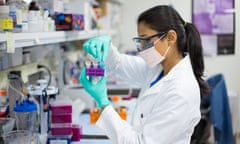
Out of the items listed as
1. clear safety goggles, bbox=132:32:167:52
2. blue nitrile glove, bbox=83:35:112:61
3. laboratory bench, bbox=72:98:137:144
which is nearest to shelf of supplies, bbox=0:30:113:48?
blue nitrile glove, bbox=83:35:112:61

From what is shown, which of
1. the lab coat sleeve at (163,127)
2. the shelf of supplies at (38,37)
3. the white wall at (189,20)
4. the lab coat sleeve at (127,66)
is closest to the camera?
the shelf of supplies at (38,37)

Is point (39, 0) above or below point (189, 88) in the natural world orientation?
above

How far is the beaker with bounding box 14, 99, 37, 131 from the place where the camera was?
129 cm

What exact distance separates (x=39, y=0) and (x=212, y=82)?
197cm

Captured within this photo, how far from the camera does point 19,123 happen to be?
1.35 m

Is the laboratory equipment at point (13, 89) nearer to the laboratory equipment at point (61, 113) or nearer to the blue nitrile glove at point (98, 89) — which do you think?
the laboratory equipment at point (61, 113)

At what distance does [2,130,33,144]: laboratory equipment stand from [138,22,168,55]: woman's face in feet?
2.21

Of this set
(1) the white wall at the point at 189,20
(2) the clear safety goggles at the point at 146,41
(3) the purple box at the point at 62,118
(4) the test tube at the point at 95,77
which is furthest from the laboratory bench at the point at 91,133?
(1) the white wall at the point at 189,20

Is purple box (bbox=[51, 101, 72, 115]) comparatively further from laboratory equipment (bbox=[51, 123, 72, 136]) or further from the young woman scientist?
the young woman scientist

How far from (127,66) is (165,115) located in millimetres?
672

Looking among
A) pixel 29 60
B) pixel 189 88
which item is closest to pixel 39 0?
pixel 29 60

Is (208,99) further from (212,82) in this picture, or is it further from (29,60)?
(29,60)

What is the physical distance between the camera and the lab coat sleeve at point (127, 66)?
1.81 meters

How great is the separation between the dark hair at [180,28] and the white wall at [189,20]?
1.18 ft
